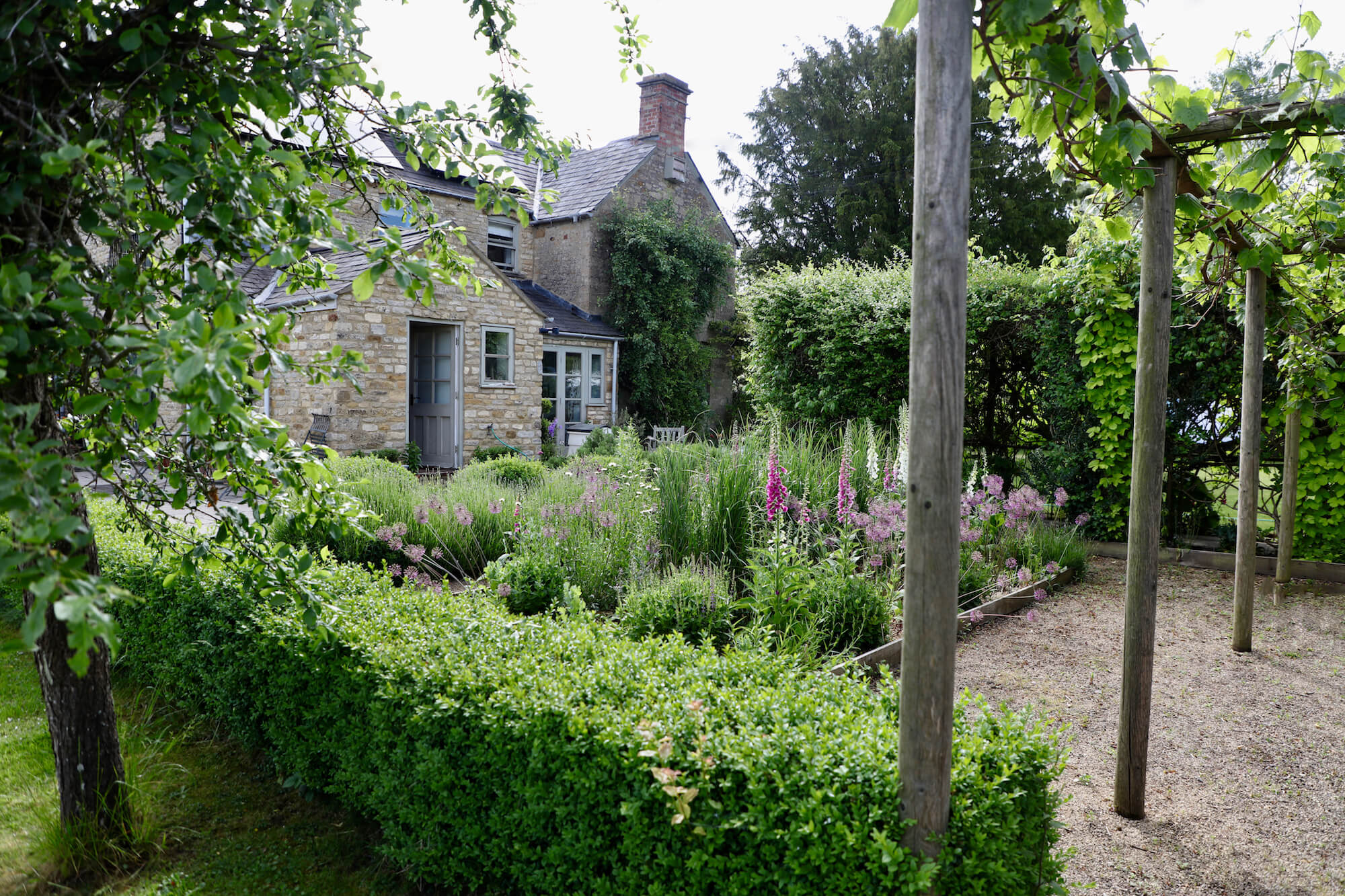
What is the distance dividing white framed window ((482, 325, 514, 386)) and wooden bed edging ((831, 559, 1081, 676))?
10.3 metres

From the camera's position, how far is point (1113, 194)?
142 inches

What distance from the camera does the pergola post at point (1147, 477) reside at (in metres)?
3.19

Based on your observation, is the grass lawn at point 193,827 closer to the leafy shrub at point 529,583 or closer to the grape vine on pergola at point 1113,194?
the leafy shrub at point 529,583

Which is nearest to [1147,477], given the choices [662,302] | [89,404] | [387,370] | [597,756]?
[597,756]

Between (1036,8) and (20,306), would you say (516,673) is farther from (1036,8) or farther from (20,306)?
(1036,8)

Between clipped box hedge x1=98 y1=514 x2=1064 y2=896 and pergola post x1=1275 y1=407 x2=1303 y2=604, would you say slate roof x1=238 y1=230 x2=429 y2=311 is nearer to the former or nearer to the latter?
clipped box hedge x1=98 y1=514 x2=1064 y2=896

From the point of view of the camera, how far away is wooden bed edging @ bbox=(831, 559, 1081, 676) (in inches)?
177

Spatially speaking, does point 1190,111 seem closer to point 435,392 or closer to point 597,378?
point 435,392

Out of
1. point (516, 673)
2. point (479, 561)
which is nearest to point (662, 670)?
point (516, 673)

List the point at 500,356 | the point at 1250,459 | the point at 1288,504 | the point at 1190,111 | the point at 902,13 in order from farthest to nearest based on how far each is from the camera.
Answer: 1. the point at 500,356
2. the point at 1288,504
3. the point at 1250,459
4. the point at 1190,111
5. the point at 902,13

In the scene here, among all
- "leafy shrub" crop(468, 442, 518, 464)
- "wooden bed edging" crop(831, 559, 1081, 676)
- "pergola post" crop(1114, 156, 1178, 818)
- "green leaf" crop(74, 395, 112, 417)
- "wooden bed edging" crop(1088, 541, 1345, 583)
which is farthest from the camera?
"leafy shrub" crop(468, 442, 518, 464)

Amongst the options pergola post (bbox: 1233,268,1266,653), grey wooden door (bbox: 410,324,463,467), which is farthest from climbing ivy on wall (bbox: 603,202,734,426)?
pergola post (bbox: 1233,268,1266,653)

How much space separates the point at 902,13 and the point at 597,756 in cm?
214

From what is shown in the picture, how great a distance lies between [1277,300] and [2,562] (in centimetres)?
762
